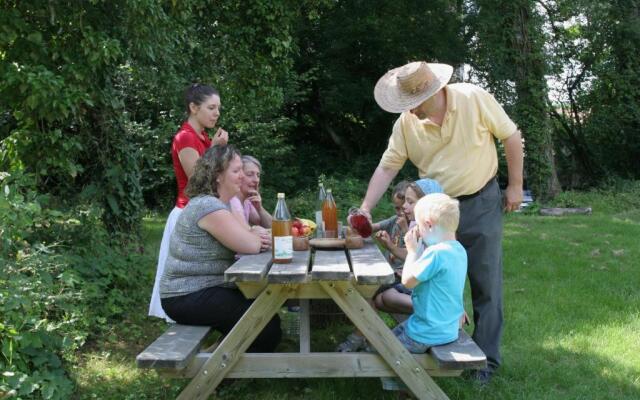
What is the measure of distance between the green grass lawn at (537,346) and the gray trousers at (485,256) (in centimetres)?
31

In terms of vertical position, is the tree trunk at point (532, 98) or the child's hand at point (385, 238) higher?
the tree trunk at point (532, 98)

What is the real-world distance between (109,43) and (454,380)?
10.7 feet

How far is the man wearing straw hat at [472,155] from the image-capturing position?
3.58 meters

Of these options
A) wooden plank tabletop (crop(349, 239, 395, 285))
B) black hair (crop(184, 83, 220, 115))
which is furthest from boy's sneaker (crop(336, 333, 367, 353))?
black hair (crop(184, 83, 220, 115))

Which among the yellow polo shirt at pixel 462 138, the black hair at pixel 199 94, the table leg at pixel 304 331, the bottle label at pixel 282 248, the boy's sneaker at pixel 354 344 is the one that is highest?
the black hair at pixel 199 94

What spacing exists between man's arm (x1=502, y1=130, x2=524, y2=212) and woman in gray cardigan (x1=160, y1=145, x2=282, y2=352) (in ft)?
4.82

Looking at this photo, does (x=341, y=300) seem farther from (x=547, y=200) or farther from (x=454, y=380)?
(x=547, y=200)

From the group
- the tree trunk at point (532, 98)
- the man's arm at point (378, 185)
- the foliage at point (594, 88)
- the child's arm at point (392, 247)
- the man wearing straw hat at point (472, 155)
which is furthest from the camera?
the foliage at point (594, 88)

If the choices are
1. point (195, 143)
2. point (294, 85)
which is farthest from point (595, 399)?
point (294, 85)

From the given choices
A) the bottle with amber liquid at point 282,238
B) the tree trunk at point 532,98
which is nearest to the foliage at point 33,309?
the bottle with amber liquid at point 282,238

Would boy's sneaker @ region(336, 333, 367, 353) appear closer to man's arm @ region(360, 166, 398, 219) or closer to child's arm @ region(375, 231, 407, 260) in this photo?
child's arm @ region(375, 231, 407, 260)

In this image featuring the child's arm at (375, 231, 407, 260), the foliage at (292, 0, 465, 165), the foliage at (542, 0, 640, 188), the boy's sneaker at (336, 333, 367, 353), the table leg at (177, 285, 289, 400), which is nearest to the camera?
the table leg at (177, 285, 289, 400)

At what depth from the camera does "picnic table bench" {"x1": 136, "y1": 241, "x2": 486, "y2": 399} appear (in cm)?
299

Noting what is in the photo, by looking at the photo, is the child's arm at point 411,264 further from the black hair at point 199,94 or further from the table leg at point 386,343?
the black hair at point 199,94
